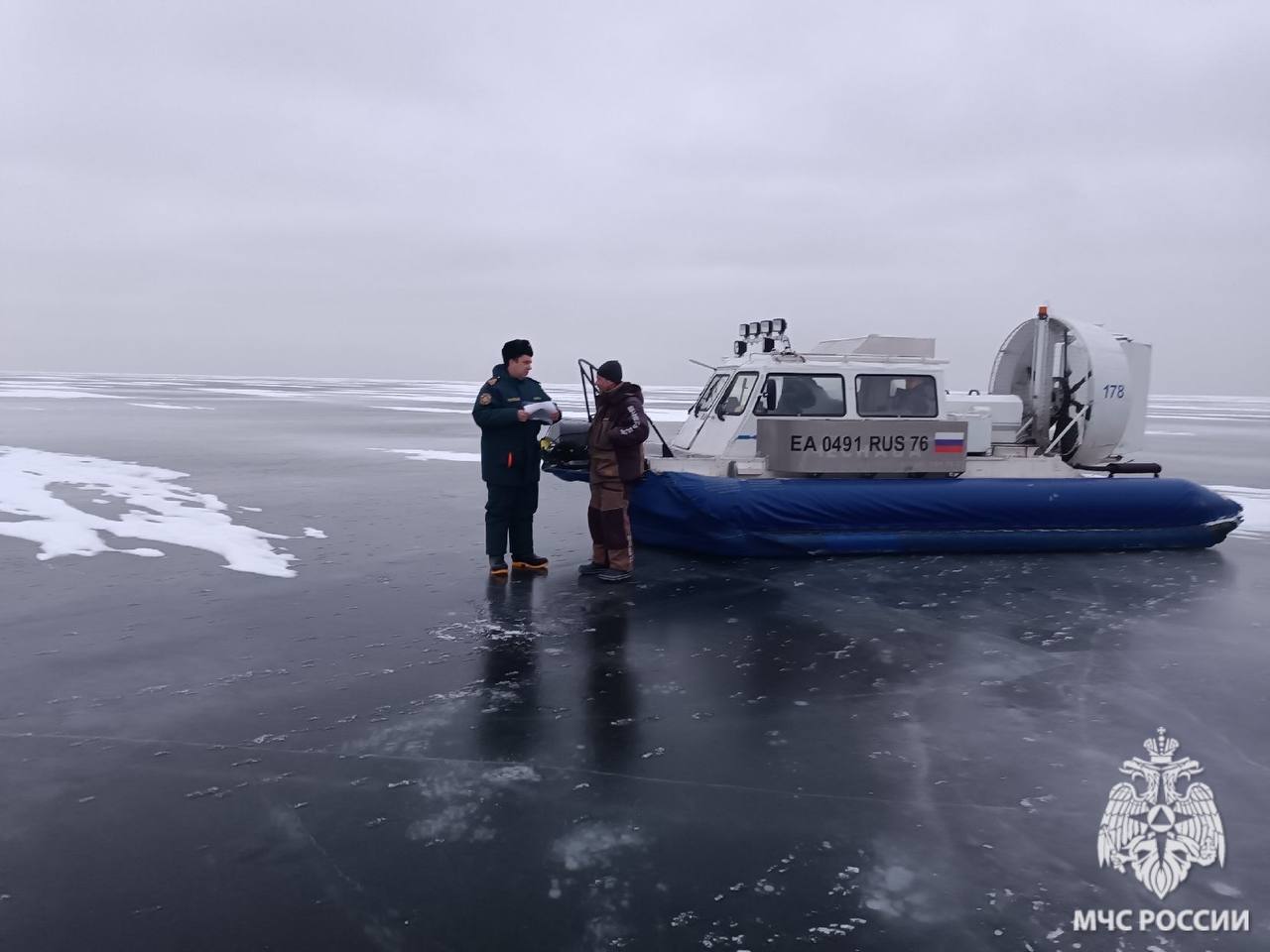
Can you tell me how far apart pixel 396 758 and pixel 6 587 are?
140 inches

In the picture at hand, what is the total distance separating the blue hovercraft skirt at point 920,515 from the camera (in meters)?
6.20

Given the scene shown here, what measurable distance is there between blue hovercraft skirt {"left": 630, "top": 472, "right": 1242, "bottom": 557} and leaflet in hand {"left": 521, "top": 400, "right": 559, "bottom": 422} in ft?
3.81

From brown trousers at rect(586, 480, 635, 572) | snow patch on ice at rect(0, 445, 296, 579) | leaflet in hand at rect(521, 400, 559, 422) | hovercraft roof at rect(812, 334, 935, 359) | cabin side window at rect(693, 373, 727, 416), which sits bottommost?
snow patch on ice at rect(0, 445, 296, 579)

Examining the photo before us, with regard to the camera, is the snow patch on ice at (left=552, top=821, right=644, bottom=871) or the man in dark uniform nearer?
the snow patch on ice at (left=552, top=821, right=644, bottom=871)

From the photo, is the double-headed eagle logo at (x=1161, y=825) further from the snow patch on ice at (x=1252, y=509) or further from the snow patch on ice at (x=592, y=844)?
the snow patch on ice at (x=1252, y=509)

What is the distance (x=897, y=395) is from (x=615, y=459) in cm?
258

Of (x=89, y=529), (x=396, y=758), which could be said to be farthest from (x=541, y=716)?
(x=89, y=529)

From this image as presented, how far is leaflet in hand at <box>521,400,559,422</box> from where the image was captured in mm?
5395

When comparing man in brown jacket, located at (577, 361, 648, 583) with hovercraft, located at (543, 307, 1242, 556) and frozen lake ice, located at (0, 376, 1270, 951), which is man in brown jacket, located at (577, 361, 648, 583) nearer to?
frozen lake ice, located at (0, 376, 1270, 951)

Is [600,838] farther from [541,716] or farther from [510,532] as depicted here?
[510,532]

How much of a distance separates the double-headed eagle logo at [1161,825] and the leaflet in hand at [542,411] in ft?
11.5

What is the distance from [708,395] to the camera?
7.50 metres

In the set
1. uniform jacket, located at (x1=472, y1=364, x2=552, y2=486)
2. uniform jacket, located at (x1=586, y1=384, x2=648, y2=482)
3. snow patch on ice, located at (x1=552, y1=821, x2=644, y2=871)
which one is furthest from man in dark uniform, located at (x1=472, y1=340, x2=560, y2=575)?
snow patch on ice, located at (x1=552, y1=821, x2=644, y2=871)

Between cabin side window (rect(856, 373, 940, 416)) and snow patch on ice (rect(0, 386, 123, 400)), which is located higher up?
cabin side window (rect(856, 373, 940, 416))
